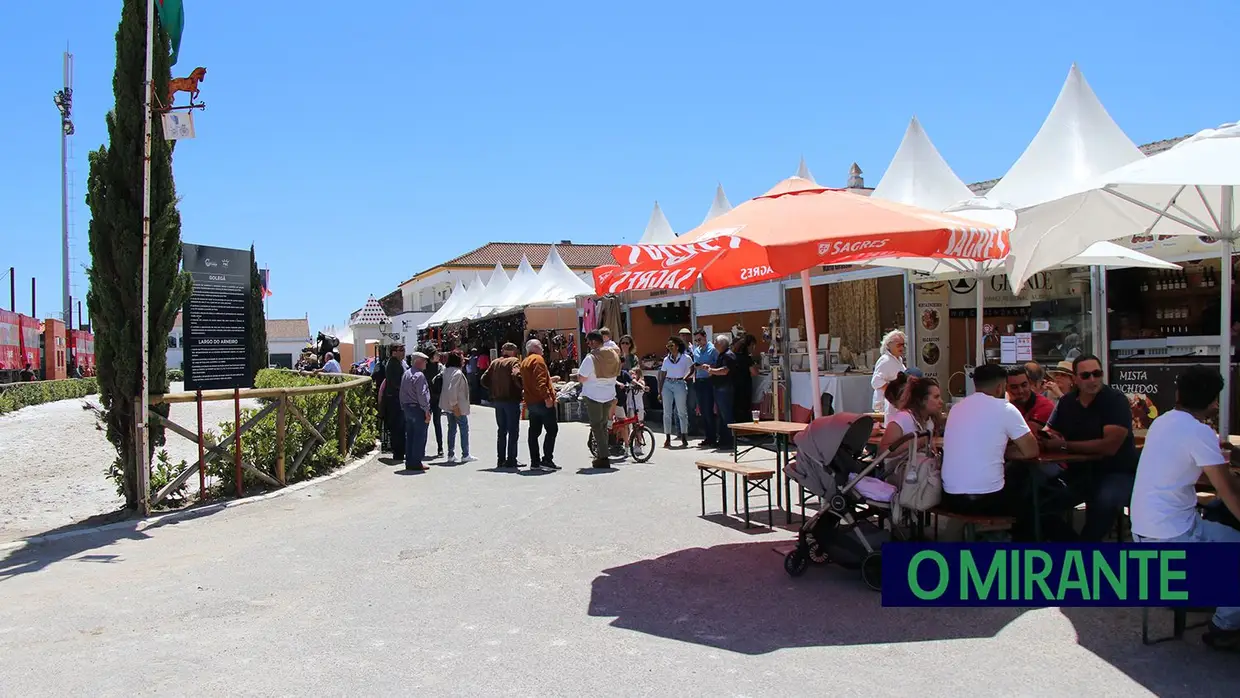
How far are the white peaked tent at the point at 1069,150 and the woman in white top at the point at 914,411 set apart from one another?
15.0ft

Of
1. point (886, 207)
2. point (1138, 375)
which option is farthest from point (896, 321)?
point (886, 207)

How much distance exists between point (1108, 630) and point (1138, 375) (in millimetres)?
6334

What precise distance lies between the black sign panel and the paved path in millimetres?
1764

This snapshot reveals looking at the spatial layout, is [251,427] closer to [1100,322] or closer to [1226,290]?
[1226,290]

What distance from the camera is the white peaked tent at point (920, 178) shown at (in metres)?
12.4

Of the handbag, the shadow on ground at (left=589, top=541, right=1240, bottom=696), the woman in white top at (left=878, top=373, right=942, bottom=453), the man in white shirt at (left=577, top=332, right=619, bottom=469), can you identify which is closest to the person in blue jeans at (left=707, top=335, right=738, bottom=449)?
the man in white shirt at (left=577, top=332, right=619, bottom=469)

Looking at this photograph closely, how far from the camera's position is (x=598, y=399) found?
37.4 feet

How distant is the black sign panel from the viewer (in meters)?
9.15

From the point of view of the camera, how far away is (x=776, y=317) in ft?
48.1

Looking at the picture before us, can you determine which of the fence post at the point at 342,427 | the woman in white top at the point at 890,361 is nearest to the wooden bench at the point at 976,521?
the woman in white top at the point at 890,361

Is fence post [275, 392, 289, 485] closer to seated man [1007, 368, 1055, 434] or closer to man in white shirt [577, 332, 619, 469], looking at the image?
man in white shirt [577, 332, 619, 469]

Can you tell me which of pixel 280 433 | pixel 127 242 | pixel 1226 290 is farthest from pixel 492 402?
pixel 1226 290

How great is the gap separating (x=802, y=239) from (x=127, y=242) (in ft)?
21.0

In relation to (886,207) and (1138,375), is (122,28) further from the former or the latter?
(1138,375)
